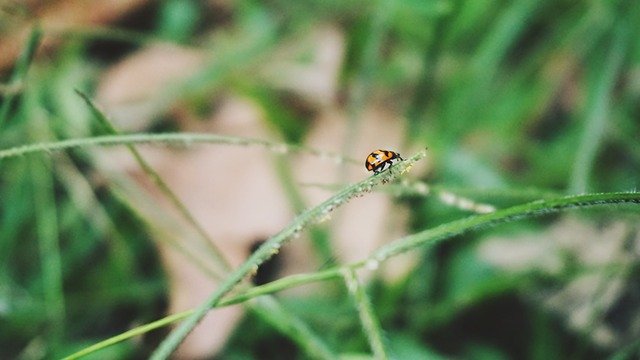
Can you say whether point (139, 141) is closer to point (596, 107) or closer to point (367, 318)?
point (367, 318)

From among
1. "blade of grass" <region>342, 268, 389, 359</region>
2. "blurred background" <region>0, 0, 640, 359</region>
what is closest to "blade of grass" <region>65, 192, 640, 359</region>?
"blade of grass" <region>342, 268, 389, 359</region>

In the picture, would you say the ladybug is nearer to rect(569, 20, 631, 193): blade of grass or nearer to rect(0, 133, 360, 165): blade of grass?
rect(0, 133, 360, 165): blade of grass

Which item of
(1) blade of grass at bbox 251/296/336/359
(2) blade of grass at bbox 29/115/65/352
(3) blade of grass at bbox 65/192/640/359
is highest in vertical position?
(2) blade of grass at bbox 29/115/65/352

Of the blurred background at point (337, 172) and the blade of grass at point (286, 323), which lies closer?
the blade of grass at point (286, 323)

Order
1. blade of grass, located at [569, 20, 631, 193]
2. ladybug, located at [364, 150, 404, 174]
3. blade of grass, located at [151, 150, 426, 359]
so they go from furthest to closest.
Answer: blade of grass, located at [569, 20, 631, 193] → ladybug, located at [364, 150, 404, 174] → blade of grass, located at [151, 150, 426, 359]

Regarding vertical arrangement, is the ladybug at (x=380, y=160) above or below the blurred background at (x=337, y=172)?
below

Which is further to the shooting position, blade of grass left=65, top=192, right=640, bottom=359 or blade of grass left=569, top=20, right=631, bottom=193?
blade of grass left=569, top=20, right=631, bottom=193

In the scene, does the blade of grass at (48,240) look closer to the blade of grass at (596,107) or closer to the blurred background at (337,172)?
the blurred background at (337,172)

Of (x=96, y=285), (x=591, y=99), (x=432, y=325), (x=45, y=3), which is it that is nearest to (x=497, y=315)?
(x=432, y=325)

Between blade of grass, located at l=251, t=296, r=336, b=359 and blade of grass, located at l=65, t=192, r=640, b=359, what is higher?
blade of grass, located at l=251, t=296, r=336, b=359

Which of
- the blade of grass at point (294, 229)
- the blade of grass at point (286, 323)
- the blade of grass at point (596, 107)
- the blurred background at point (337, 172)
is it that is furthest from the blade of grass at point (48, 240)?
the blade of grass at point (596, 107)
